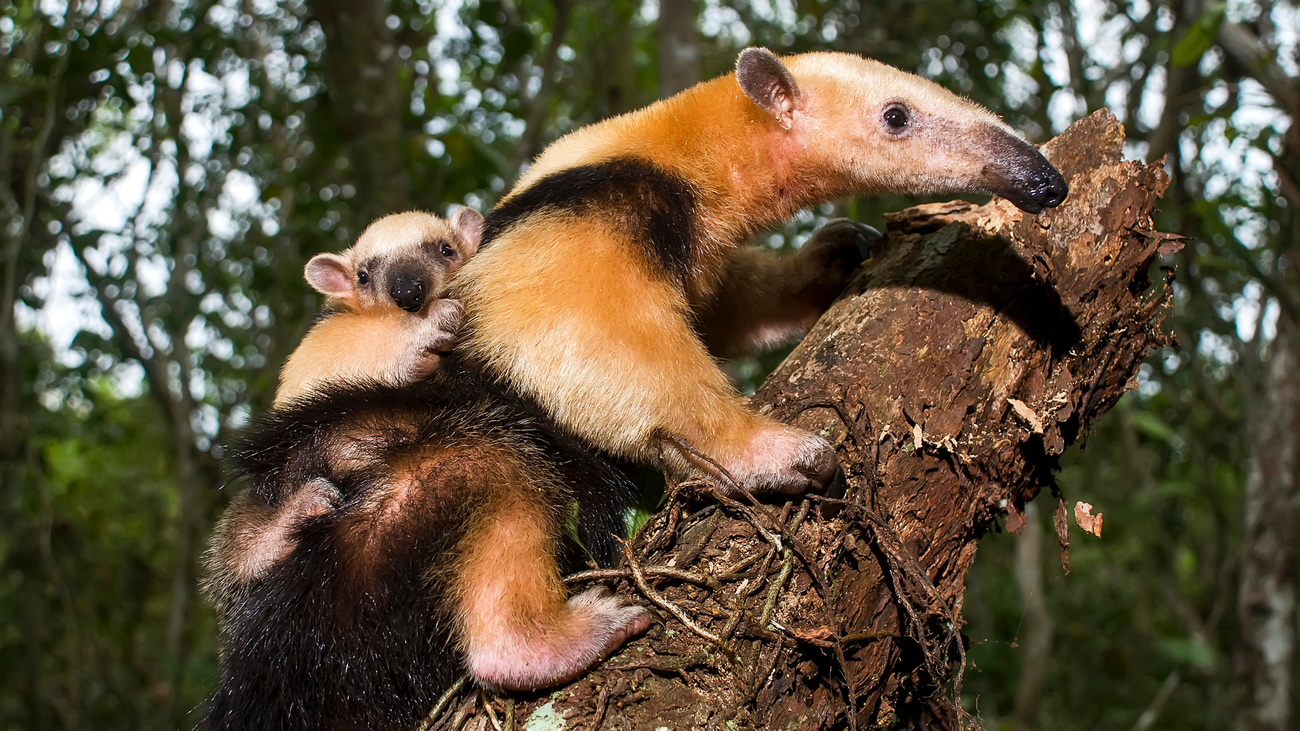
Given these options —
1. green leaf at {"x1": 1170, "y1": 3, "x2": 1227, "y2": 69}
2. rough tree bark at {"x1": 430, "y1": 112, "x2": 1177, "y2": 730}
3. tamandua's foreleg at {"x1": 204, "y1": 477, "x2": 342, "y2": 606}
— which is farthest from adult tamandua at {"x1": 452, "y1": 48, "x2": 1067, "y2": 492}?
green leaf at {"x1": 1170, "y1": 3, "x2": 1227, "y2": 69}

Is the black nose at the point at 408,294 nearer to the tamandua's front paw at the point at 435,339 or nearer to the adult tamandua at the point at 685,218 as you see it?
the tamandua's front paw at the point at 435,339

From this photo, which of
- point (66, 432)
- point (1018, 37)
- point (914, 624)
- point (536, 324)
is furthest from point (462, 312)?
point (1018, 37)

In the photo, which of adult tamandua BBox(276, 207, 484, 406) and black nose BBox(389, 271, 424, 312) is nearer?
Answer: adult tamandua BBox(276, 207, 484, 406)

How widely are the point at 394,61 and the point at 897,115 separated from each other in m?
4.20

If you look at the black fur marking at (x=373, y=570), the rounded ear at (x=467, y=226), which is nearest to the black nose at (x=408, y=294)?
the rounded ear at (x=467, y=226)

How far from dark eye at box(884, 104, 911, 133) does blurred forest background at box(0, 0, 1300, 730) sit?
0.95m

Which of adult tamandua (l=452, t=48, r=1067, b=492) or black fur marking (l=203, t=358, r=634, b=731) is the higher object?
adult tamandua (l=452, t=48, r=1067, b=492)

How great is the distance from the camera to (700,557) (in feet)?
8.22

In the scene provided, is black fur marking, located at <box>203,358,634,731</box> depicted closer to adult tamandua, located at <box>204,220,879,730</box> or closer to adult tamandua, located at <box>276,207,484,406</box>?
adult tamandua, located at <box>204,220,879,730</box>

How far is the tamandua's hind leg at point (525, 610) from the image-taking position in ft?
7.80

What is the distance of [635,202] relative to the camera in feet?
9.78

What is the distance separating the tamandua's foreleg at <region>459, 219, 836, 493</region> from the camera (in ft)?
8.93

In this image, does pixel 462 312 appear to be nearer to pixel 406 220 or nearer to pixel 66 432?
pixel 406 220

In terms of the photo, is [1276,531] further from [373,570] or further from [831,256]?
[373,570]
